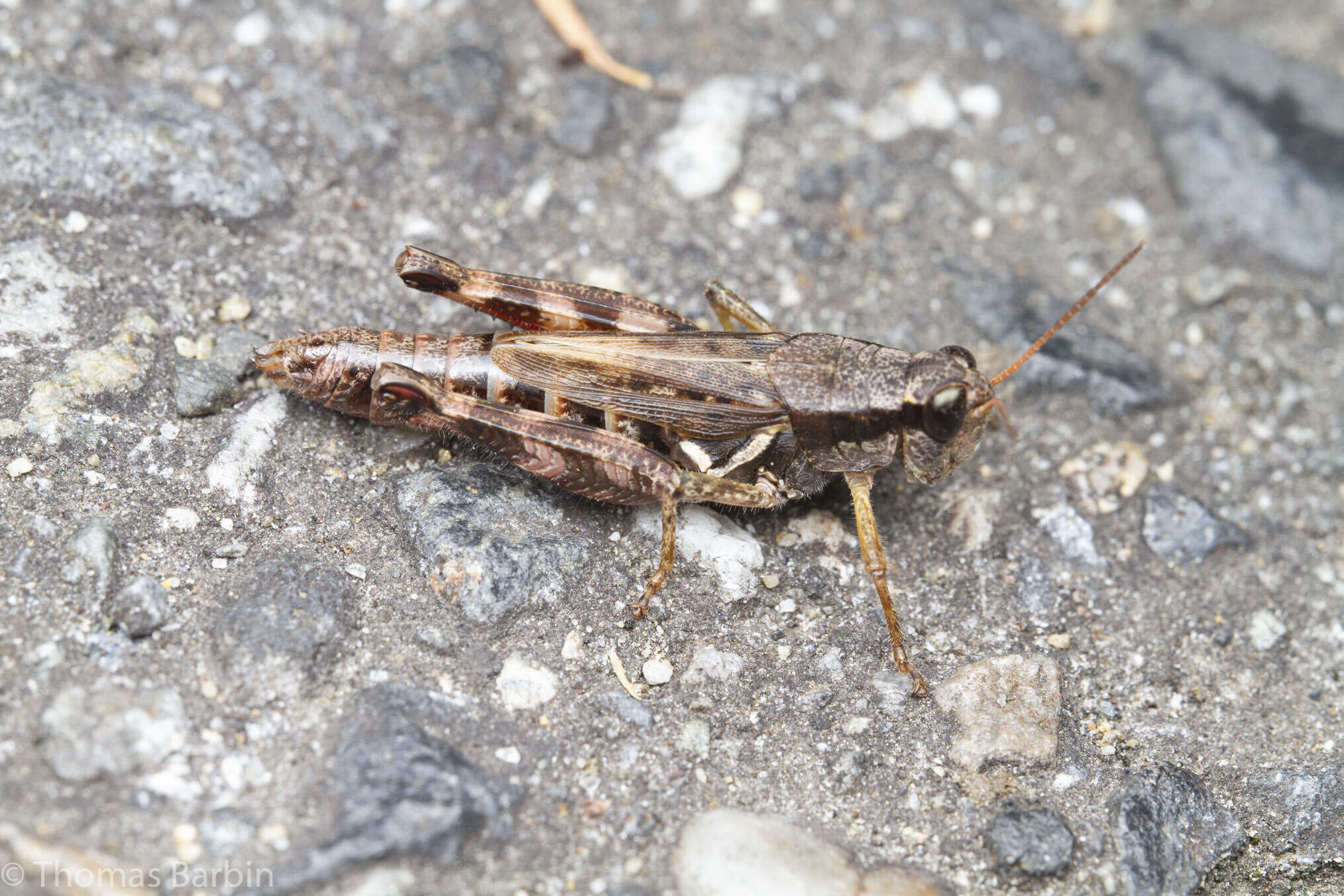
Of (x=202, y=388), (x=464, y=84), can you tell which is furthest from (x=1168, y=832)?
(x=464, y=84)

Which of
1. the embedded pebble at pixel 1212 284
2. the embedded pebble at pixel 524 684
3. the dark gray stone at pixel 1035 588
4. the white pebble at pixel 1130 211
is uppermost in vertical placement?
the white pebble at pixel 1130 211

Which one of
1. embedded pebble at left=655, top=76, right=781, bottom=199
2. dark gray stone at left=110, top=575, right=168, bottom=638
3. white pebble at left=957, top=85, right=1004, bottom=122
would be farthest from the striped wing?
white pebble at left=957, top=85, right=1004, bottom=122

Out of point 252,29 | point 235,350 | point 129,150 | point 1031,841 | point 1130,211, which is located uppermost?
point 1130,211

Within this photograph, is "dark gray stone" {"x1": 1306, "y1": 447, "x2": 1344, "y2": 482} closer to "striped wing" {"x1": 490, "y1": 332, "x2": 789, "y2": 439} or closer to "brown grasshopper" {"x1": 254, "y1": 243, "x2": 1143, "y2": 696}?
"brown grasshopper" {"x1": 254, "y1": 243, "x2": 1143, "y2": 696}

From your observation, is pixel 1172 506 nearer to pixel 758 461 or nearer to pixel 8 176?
pixel 758 461

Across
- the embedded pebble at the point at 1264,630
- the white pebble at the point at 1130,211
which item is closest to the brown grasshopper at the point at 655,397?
the embedded pebble at the point at 1264,630

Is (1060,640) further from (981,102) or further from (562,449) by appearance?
(981,102)

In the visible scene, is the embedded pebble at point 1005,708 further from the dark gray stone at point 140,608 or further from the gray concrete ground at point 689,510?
the dark gray stone at point 140,608
